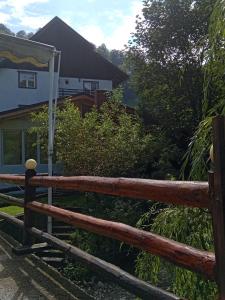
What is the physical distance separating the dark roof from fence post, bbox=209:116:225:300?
3059cm

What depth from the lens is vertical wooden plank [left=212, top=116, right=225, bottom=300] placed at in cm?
232

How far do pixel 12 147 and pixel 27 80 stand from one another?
9715 mm

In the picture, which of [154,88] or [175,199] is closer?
[175,199]

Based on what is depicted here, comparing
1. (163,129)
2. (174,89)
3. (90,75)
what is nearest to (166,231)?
(163,129)

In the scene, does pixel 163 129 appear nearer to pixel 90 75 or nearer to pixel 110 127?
pixel 110 127

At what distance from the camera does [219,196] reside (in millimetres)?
2350

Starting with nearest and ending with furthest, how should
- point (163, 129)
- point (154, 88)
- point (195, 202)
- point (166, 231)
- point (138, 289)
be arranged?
point (195, 202) → point (138, 289) → point (166, 231) → point (163, 129) → point (154, 88)

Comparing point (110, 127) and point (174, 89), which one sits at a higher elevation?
point (174, 89)

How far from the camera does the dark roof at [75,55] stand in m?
33.2

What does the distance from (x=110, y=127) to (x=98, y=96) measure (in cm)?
541

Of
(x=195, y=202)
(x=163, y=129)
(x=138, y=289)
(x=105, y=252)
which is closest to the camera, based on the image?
(x=195, y=202)

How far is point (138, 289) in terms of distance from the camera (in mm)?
3398

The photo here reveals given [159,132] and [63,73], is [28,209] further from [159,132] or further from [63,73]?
[63,73]

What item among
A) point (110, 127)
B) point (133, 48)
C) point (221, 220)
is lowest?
point (221, 220)
